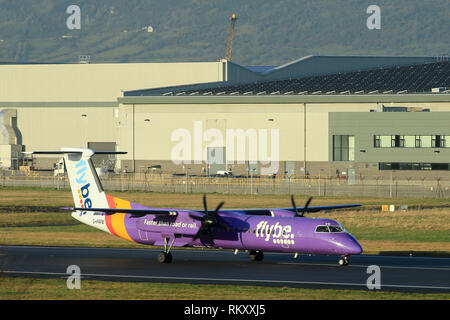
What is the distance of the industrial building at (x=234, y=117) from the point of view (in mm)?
130125

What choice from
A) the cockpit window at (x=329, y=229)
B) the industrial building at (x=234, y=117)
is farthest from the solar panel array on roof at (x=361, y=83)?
the cockpit window at (x=329, y=229)

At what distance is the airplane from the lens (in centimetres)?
4662

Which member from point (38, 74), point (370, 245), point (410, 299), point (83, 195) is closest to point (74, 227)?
point (83, 195)

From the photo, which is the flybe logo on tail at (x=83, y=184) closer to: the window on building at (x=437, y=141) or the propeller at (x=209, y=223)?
the propeller at (x=209, y=223)

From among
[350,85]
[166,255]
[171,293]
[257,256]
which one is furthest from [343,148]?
[171,293]

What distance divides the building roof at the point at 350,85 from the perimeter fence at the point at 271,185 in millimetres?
17875

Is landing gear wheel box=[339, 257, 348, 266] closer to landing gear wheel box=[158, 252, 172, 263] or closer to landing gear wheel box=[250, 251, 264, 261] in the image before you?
landing gear wheel box=[250, 251, 264, 261]

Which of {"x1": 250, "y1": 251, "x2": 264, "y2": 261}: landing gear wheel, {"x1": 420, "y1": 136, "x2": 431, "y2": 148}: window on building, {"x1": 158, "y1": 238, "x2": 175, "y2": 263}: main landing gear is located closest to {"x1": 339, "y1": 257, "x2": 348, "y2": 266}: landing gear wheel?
{"x1": 250, "y1": 251, "x2": 264, "y2": 261}: landing gear wheel

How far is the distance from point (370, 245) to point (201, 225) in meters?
16.6

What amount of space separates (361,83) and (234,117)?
22.5m

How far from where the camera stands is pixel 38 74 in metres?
176
